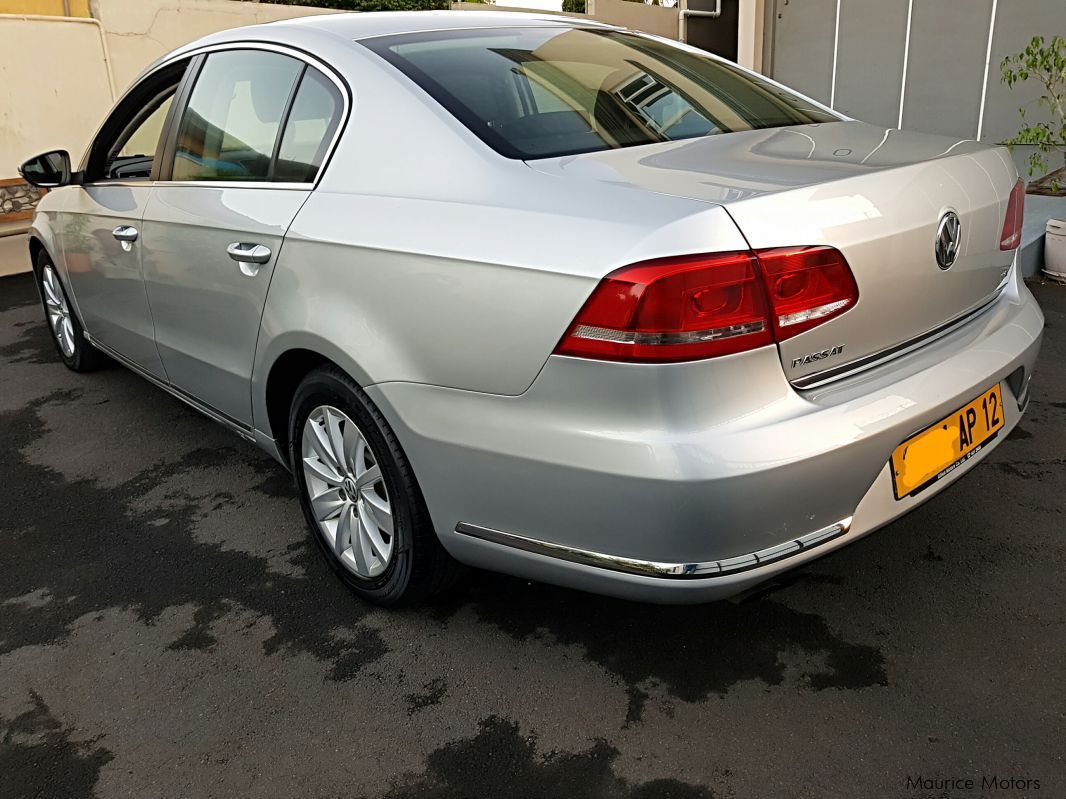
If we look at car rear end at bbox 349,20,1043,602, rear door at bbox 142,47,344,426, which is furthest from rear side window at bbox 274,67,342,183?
car rear end at bbox 349,20,1043,602

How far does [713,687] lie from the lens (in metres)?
2.12

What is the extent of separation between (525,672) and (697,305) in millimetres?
1063

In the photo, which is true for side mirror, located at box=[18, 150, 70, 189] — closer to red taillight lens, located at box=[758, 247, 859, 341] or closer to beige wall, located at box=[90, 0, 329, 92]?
red taillight lens, located at box=[758, 247, 859, 341]

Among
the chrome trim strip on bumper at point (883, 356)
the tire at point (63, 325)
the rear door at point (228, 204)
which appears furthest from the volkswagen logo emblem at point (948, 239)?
the tire at point (63, 325)

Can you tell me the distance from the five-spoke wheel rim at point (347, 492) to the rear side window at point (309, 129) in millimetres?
650

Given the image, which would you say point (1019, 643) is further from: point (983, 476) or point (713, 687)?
point (983, 476)

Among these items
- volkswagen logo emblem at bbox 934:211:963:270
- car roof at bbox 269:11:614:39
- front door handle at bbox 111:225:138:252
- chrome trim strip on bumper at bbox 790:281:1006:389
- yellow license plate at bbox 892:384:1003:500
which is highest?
car roof at bbox 269:11:614:39

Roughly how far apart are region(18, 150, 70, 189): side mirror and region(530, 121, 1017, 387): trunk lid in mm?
2708

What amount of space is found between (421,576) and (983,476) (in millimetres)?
1952

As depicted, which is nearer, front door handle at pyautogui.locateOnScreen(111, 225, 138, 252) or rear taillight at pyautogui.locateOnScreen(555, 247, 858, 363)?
rear taillight at pyautogui.locateOnScreen(555, 247, 858, 363)

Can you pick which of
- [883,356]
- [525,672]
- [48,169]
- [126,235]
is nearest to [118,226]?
[126,235]

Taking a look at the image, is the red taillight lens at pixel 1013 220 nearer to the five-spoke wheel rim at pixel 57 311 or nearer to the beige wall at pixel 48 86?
the five-spoke wheel rim at pixel 57 311

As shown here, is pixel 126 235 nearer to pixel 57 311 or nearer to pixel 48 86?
pixel 57 311

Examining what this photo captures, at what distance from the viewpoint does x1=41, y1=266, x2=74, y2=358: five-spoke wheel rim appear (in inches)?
178
